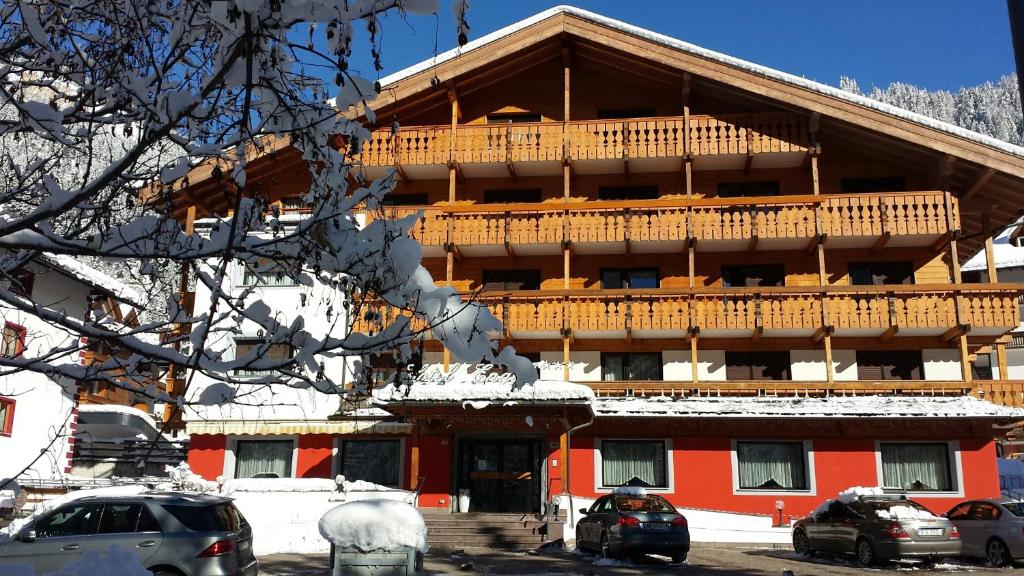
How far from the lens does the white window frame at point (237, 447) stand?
85.2 feet

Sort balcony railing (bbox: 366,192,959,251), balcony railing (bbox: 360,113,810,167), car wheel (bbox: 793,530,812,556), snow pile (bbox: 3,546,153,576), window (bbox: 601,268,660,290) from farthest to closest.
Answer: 1. window (bbox: 601,268,660,290)
2. balcony railing (bbox: 360,113,810,167)
3. balcony railing (bbox: 366,192,959,251)
4. car wheel (bbox: 793,530,812,556)
5. snow pile (bbox: 3,546,153,576)

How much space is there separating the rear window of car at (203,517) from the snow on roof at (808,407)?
12.6 metres

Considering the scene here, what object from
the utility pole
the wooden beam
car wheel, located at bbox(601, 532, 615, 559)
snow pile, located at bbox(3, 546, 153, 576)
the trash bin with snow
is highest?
the wooden beam

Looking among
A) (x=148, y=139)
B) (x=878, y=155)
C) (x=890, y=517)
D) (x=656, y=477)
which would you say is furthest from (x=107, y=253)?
(x=878, y=155)

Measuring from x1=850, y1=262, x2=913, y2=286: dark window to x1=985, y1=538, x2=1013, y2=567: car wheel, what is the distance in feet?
35.0

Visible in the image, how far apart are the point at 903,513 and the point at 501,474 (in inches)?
431

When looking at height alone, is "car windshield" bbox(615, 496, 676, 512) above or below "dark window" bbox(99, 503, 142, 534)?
below

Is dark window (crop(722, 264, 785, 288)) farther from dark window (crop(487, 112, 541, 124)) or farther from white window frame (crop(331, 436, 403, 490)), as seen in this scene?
white window frame (crop(331, 436, 403, 490))

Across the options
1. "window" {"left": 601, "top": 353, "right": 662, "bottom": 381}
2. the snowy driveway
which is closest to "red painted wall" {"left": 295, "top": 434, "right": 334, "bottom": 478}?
the snowy driveway

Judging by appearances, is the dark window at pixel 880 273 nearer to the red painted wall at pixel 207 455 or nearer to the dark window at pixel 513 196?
the dark window at pixel 513 196

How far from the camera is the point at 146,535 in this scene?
35.8 feet

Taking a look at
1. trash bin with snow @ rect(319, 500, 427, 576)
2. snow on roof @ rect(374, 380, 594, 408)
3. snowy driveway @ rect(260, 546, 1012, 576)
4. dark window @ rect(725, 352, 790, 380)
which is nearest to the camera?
trash bin with snow @ rect(319, 500, 427, 576)

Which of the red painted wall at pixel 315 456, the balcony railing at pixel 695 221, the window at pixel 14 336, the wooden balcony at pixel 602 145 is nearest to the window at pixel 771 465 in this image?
the balcony railing at pixel 695 221

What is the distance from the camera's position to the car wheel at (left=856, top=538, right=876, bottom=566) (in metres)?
16.4
